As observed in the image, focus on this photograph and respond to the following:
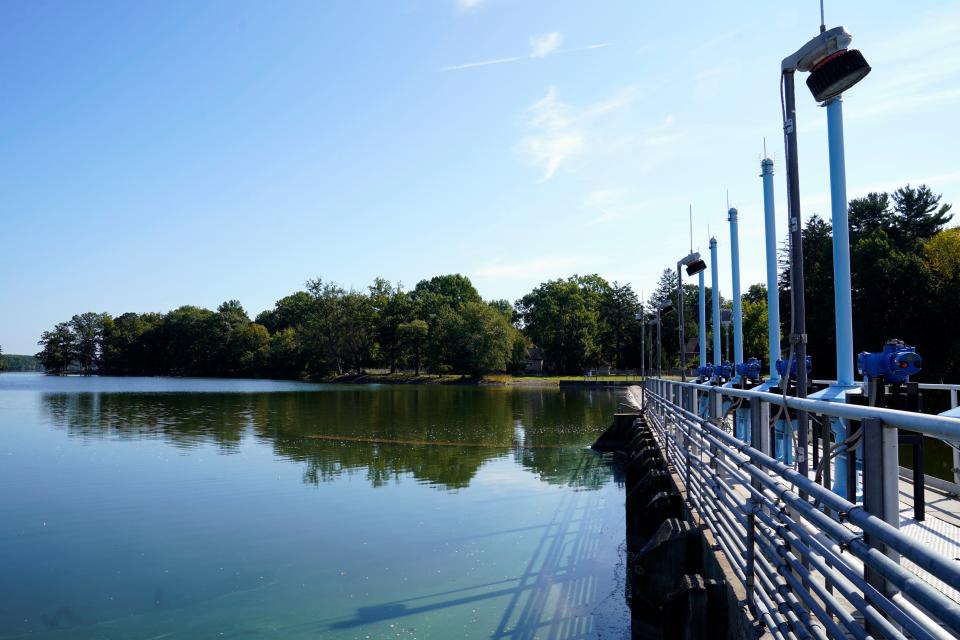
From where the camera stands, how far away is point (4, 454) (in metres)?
21.9

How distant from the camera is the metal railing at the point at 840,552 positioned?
2.05 metres

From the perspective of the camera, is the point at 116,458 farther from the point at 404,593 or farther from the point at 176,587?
the point at 404,593

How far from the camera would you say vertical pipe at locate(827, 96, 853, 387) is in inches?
269

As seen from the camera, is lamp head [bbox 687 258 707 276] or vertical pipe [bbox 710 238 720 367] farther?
vertical pipe [bbox 710 238 720 367]

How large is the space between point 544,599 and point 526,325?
103 m

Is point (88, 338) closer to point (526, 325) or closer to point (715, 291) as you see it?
point (526, 325)

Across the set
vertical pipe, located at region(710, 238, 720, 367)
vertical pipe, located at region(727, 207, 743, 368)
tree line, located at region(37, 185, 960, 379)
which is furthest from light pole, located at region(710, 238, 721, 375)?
tree line, located at region(37, 185, 960, 379)

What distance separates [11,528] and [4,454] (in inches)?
426

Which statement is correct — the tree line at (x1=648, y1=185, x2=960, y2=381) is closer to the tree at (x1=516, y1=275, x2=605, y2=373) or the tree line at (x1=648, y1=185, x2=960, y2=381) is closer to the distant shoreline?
the distant shoreline

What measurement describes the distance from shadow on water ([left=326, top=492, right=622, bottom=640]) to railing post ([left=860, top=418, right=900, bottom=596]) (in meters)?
6.03

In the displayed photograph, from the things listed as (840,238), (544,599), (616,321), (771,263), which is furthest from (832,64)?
(616,321)

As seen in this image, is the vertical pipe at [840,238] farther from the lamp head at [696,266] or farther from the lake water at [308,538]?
the lamp head at [696,266]

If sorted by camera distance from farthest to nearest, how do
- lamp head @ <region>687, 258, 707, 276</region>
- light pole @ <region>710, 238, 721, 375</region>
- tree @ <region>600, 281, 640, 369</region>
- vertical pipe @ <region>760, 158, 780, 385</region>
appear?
1. tree @ <region>600, 281, 640, 369</region>
2. light pole @ <region>710, 238, 721, 375</region>
3. lamp head @ <region>687, 258, 707, 276</region>
4. vertical pipe @ <region>760, 158, 780, 385</region>

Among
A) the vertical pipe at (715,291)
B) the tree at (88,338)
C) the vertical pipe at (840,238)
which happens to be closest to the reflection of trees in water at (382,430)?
the vertical pipe at (715,291)
